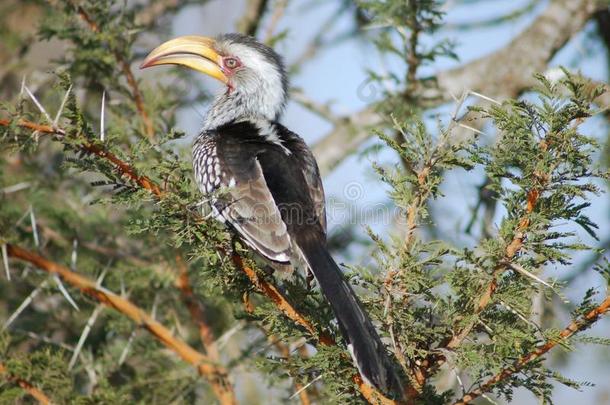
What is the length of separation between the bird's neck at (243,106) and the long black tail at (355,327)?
1629 millimetres

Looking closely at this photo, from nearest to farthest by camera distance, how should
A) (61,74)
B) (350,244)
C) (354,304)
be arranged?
1. (61,74)
2. (354,304)
3. (350,244)

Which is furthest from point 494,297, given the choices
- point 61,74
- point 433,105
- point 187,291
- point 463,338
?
point 433,105

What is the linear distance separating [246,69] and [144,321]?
1792 mm

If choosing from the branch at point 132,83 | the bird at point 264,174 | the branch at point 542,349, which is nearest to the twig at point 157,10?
the bird at point 264,174

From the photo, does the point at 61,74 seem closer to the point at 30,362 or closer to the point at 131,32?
the point at 30,362

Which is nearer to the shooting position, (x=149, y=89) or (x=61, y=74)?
(x=61, y=74)

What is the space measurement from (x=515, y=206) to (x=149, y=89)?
2.53 m

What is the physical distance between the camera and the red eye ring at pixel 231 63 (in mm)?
4812

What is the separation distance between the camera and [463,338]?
99.1 inches

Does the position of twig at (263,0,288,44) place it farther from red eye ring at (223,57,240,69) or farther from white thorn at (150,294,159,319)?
white thorn at (150,294,159,319)

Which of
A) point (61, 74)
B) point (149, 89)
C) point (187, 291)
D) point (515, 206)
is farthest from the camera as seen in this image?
point (149, 89)

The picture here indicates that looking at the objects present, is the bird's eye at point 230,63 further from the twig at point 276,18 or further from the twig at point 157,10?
the twig at point 157,10

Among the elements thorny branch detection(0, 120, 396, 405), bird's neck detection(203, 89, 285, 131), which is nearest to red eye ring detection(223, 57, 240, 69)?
bird's neck detection(203, 89, 285, 131)

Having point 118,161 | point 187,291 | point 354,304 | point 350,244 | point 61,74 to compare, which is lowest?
point 354,304
